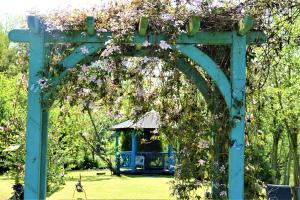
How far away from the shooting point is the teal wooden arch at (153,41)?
404 centimetres

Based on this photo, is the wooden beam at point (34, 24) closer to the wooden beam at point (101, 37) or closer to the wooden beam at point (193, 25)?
the wooden beam at point (101, 37)

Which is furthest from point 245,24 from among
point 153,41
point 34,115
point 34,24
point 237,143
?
point 34,115

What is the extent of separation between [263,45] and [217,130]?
907 millimetres

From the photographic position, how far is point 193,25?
3904mm

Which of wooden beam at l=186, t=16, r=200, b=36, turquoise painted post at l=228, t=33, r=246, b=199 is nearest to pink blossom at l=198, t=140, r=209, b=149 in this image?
turquoise painted post at l=228, t=33, r=246, b=199

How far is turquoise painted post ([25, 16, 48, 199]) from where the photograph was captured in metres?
4.02

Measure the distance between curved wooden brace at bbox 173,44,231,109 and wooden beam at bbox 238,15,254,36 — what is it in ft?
1.18

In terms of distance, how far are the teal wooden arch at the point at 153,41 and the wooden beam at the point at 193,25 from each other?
0.07 feet

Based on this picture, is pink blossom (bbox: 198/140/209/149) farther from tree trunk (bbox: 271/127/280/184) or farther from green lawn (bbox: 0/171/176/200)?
tree trunk (bbox: 271/127/280/184)

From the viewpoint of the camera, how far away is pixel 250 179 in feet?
15.0

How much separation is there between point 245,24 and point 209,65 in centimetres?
48

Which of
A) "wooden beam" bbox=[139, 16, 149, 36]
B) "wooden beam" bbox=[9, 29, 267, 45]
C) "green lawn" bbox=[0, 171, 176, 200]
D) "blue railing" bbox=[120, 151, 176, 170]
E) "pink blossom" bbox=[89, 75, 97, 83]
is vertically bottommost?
"green lawn" bbox=[0, 171, 176, 200]

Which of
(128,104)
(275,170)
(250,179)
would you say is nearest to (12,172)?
(128,104)

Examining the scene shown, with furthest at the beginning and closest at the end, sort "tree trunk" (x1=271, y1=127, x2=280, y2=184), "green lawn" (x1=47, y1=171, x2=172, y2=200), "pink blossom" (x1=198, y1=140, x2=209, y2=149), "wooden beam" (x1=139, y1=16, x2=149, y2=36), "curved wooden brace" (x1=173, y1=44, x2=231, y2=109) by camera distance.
A: "tree trunk" (x1=271, y1=127, x2=280, y2=184), "green lawn" (x1=47, y1=171, x2=172, y2=200), "pink blossom" (x1=198, y1=140, x2=209, y2=149), "curved wooden brace" (x1=173, y1=44, x2=231, y2=109), "wooden beam" (x1=139, y1=16, x2=149, y2=36)
